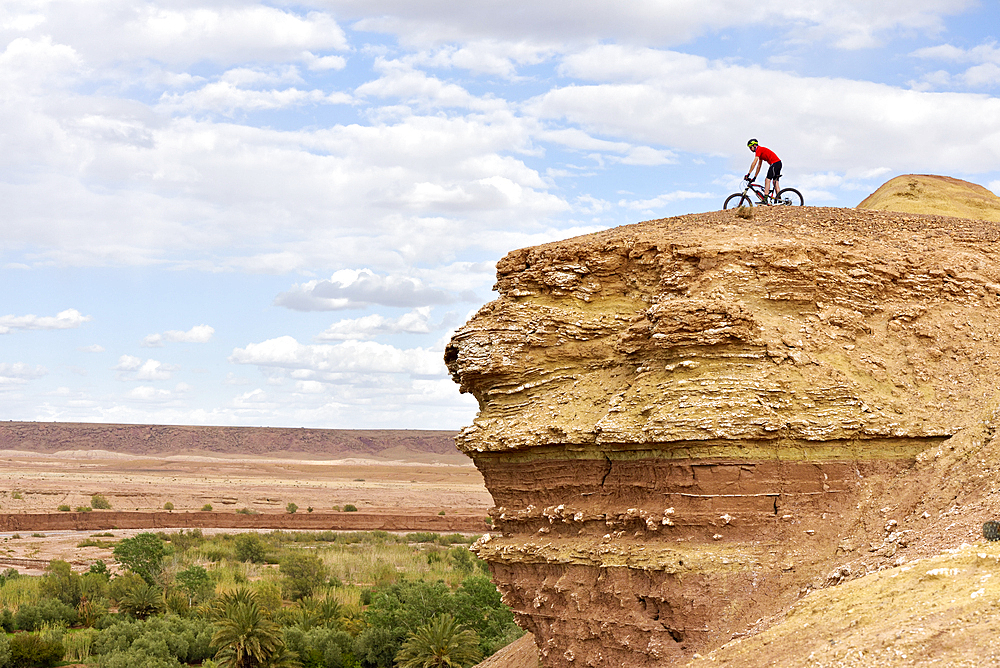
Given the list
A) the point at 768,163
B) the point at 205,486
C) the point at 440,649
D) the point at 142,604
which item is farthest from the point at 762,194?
the point at 205,486

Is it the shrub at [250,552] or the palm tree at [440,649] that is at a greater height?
the palm tree at [440,649]

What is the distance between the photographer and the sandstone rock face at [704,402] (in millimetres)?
8672

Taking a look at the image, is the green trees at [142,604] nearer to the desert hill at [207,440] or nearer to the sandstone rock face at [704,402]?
the sandstone rock face at [704,402]

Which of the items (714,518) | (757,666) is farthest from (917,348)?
(757,666)

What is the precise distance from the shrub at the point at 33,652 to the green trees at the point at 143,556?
8467 mm

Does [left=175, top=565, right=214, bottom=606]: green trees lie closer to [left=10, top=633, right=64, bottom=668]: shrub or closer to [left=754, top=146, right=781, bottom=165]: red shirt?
[left=10, top=633, right=64, bottom=668]: shrub

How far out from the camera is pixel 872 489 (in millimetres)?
8836

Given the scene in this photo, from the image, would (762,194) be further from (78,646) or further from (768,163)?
(78,646)

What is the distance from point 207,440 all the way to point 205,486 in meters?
64.6

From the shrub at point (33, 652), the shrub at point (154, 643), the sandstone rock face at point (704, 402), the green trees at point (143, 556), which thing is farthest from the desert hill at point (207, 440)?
the sandstone rock face at point (704, 402)

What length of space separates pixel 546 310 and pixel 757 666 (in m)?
4.77

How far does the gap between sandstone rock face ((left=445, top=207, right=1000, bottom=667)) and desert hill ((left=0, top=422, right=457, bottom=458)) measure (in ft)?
437

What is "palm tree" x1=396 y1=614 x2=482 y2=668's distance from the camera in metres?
19.1

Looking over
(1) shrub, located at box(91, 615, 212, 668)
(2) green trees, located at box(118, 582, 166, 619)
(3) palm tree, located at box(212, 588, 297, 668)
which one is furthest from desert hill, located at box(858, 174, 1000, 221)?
(2) green trees, located at box(118, 582, 166, 619)
